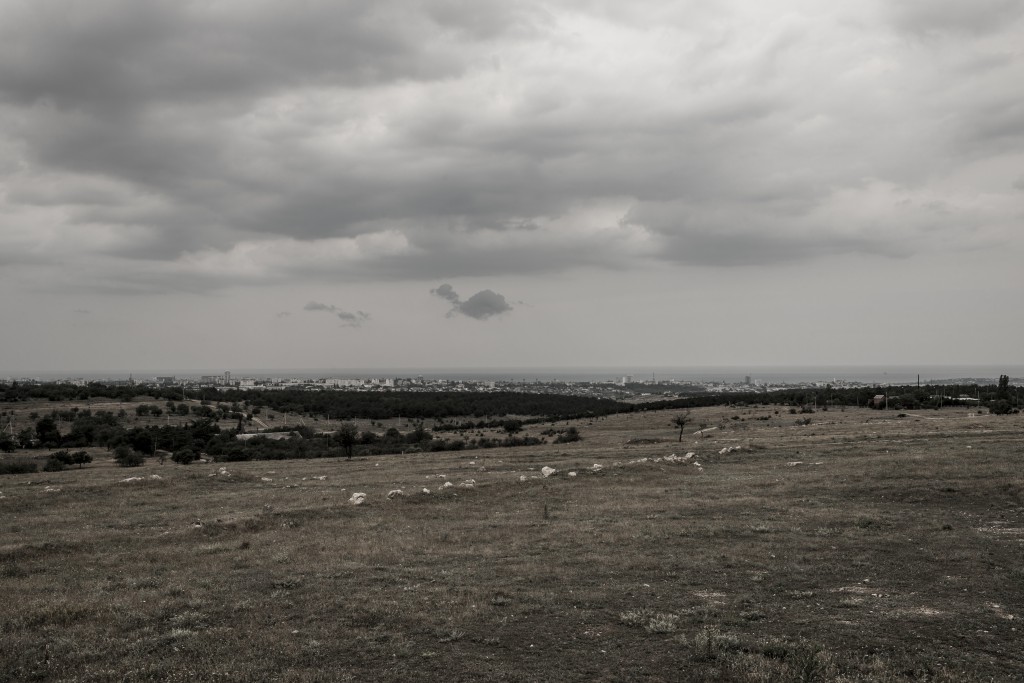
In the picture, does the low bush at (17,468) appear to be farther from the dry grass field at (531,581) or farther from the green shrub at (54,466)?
the dry grass field at (531,581)

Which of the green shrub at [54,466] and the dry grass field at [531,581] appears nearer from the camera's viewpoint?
the dry grass field at [531,581]

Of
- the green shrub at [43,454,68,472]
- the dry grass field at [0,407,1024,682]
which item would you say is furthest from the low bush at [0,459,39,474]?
the dry grass field at [0,407,1024,682]

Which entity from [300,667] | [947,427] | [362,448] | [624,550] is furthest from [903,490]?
[362,448]

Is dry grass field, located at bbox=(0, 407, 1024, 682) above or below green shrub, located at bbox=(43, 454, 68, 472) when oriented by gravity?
above

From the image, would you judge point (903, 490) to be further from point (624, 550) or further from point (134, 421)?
point (134, 421)

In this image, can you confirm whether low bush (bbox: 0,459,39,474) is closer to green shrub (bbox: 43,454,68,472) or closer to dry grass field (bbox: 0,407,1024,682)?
green shrub (bbox: 43,454,68,472)

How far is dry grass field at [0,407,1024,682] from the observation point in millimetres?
11305

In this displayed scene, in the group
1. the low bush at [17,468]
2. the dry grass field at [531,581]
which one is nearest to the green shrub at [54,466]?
the low bush at [17,468]

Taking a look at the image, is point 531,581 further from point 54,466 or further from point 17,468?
point 54,466

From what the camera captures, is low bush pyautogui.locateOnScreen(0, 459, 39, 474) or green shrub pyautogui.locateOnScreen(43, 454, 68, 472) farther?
green shrub pyautogui.locateOnScreen(43, 454, 68, 472)

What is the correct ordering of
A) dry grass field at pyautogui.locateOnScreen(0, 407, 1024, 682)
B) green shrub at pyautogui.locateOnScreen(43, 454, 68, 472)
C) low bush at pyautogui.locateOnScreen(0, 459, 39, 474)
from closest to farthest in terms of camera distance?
dry grass field at pyautogui.locateOnScreen(0, 407, 1024, 682)
low bush at pyautogui.locateOnScreen(0, 459, 39, 474)
green shrub at pyautogui.locateOnScreen(43, 454, 68, 472)

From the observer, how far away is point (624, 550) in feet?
65.2

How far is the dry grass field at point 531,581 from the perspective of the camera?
37.1ft

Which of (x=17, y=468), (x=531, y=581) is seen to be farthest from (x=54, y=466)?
(x=531, y=581)
